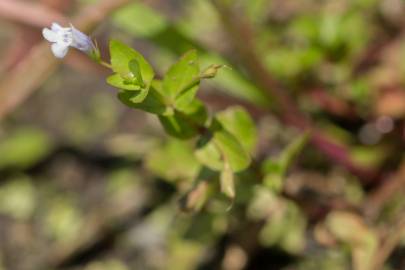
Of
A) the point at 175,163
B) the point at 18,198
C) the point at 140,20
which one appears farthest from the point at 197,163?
the point at 18,198

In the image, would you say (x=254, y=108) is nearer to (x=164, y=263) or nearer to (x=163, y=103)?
(x=164, y=263)

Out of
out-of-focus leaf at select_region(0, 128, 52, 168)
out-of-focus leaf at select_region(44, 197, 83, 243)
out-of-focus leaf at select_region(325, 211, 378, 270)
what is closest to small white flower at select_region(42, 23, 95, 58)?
out-of-focus leaf at select_region(325, 211, 378, 270)

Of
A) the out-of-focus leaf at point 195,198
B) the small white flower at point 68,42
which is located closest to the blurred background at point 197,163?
the out-of-focus leaf at point 195,198

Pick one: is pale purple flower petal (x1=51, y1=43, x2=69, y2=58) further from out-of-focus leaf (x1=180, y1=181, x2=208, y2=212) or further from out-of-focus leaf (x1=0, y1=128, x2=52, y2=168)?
out-of-focus leaf (x1=0, y1=128, x2=52, y2=168)

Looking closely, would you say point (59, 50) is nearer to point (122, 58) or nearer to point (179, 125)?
point (122, 58)

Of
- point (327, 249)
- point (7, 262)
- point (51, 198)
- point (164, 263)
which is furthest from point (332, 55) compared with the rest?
point (7, 262)

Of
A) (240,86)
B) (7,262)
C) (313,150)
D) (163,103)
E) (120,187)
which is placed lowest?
(7,262)

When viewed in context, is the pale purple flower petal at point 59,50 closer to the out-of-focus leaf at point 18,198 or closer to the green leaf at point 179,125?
the green leaf at point 179,125
